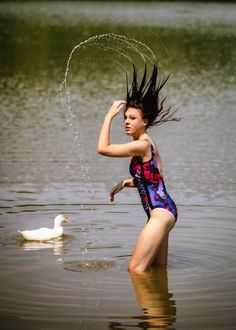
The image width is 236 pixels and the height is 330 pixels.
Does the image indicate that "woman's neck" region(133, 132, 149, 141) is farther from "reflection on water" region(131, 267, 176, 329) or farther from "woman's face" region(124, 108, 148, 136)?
"reflection on water" region(131, 267, 176, 329)

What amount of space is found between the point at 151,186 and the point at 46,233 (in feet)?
7.00

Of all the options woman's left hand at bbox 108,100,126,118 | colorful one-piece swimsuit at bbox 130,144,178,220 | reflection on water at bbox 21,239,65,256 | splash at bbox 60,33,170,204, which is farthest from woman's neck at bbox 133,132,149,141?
splash at bbox 60,33,170,204

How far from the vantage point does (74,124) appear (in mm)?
20453

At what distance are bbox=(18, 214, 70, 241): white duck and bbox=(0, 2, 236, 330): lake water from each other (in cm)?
11

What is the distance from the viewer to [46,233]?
10.9 metres

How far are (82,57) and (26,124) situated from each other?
51.4 ft

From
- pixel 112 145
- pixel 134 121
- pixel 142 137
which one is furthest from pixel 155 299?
pixel 134 121

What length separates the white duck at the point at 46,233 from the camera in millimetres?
10688

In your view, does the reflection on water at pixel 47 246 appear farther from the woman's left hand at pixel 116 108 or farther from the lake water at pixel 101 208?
the woman's left hand at pixel 116 108

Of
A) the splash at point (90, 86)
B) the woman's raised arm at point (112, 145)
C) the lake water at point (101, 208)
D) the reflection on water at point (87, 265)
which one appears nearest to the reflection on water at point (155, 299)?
the lake water at point (101, 208)

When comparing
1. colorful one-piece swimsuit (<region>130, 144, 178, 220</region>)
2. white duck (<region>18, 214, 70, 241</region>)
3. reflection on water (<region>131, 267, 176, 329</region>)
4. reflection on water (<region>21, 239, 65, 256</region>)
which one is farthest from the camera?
white duck (<region>18, 214, 70, 241</region>)

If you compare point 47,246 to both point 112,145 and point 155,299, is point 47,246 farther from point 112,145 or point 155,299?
point 155,299

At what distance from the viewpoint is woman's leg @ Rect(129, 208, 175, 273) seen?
8.90 meters

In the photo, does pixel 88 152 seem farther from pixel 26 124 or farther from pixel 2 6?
pixel 2 6
